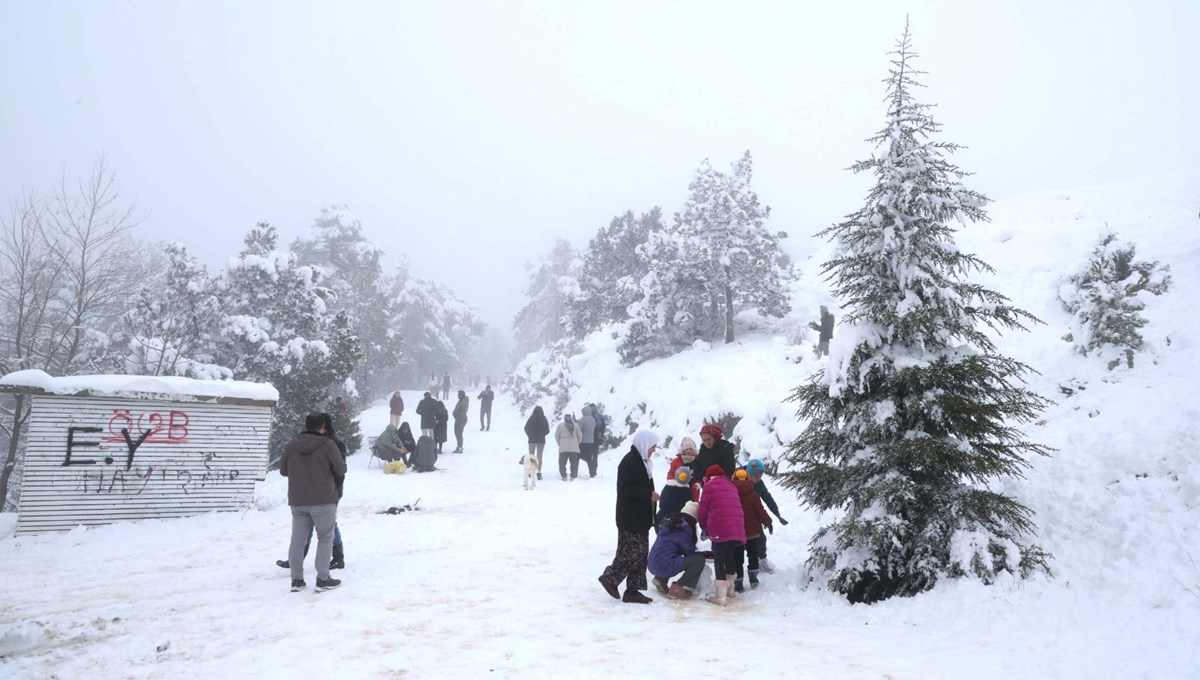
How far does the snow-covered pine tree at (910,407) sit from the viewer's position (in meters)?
6.41

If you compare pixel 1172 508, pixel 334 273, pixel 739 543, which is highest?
pixel 334 273

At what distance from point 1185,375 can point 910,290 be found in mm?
5642

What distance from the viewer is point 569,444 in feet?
54.3

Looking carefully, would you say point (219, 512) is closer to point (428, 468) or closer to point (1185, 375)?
point (428, 468)

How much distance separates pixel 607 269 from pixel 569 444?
63.4 feet

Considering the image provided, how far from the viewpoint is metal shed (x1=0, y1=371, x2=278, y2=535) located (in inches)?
393

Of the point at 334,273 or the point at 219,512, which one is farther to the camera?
the point at 334,273

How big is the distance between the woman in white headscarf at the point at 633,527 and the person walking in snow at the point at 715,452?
117cm

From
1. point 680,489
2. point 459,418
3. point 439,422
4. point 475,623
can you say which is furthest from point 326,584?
point 459,418

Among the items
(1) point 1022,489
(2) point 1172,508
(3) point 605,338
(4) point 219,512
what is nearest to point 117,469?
(4) point 219,512

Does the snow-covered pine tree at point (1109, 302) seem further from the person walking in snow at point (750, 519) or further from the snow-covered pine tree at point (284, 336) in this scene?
the snow-covered pine tree at point (284, 336)

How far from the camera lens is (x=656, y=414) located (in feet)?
67.1

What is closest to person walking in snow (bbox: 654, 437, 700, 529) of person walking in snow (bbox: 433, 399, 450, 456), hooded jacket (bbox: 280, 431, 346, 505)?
hooded jacket (bbox: 280, 431, 346, 505)

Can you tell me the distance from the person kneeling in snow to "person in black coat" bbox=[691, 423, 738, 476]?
0.90 m
